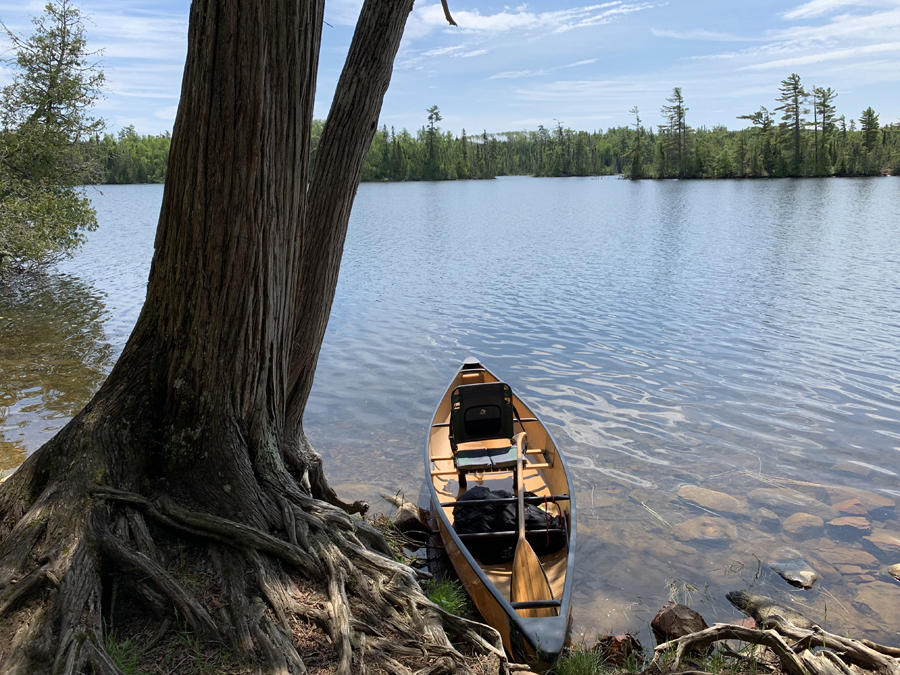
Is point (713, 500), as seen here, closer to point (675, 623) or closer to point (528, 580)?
point (675, 623)

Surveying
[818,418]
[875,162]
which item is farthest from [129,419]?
[875,162]

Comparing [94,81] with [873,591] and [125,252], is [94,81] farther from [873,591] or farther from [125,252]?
[873,591]

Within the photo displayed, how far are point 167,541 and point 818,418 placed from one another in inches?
331

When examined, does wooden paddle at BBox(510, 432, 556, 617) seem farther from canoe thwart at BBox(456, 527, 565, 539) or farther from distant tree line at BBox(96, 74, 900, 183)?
distant tree line at BBox(96, 74, 900, 183)

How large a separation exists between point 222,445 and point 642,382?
8.02 metres

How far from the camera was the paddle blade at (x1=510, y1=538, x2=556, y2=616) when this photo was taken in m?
4.20

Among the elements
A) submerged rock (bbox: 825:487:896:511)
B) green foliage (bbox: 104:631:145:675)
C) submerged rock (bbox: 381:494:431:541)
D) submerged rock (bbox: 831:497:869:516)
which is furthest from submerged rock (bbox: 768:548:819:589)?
green foliage (bbox: 104:631:145:675)

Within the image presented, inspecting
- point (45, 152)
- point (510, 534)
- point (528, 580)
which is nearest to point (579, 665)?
point (528, 580)

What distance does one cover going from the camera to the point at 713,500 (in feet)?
21.5

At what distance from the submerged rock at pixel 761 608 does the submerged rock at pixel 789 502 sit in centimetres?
175

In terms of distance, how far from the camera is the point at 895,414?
830cm

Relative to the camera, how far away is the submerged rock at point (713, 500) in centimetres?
639

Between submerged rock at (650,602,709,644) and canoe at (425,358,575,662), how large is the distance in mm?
761

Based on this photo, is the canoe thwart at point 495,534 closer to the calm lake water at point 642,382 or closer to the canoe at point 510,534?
the canoe at point 510,534
